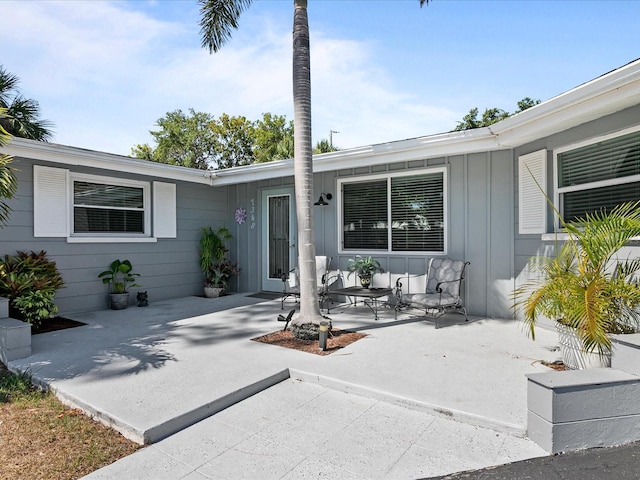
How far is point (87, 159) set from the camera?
19.7 feet

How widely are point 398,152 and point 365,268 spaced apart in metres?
1.99

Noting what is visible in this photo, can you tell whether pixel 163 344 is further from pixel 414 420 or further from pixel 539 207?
pixel 539 207

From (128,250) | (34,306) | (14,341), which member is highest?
(128,250)

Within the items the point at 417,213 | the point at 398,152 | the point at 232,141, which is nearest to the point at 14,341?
the point at 398,152

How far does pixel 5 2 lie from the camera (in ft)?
19.7

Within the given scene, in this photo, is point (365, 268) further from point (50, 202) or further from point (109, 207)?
point (50, 202)

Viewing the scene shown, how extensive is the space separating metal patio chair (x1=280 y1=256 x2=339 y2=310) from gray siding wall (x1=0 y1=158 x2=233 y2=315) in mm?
2433

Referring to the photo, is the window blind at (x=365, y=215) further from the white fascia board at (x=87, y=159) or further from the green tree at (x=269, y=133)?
the green tree at (x=269, y=133)

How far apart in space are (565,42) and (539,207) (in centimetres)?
505

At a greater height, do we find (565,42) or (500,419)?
(565,42)

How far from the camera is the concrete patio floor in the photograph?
2229mm

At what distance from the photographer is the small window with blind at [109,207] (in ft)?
21.4

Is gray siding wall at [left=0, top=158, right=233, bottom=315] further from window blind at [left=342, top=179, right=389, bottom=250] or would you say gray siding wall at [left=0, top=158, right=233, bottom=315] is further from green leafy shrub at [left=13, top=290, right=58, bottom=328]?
window blind at [left=342, top=179, right=389, bottom=250]

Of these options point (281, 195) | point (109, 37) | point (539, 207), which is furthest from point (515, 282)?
point (109, 37)
